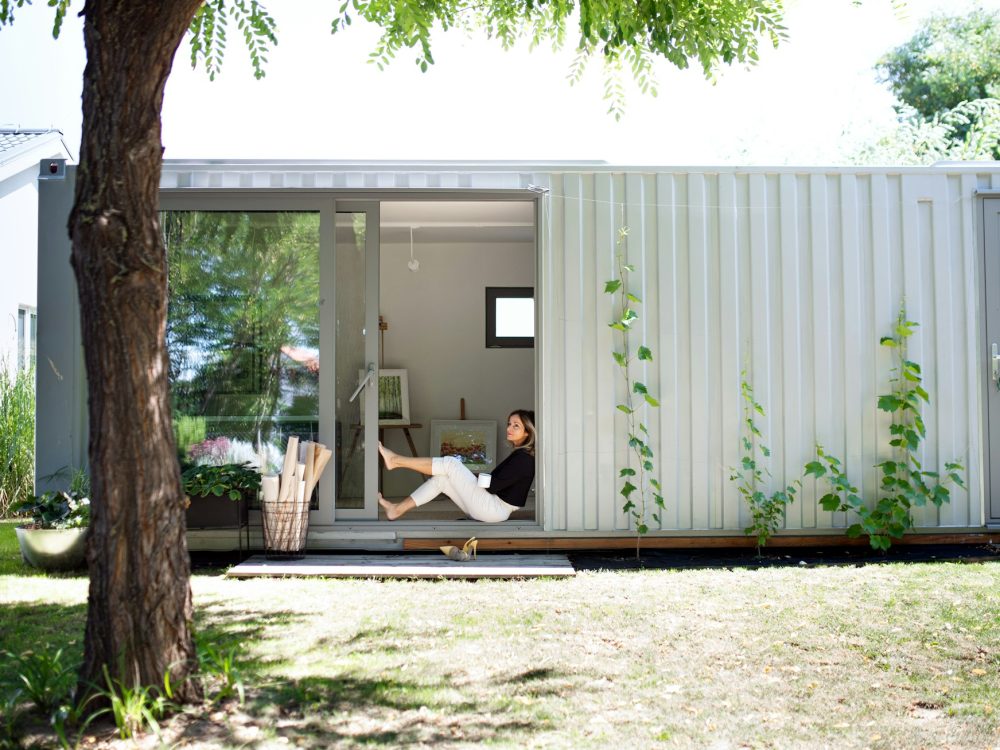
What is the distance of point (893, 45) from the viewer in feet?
81.4

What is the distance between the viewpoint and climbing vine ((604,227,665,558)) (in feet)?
22.1

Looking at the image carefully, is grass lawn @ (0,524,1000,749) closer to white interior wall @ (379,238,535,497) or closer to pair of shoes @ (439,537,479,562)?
pair of shoes @ (439,537,479,562)

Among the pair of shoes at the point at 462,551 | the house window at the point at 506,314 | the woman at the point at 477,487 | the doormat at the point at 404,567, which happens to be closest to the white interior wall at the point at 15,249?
the house window at the point at 506,314

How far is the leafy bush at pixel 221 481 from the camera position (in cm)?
660

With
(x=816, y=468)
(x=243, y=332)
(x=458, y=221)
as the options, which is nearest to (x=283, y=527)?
(x=243, y=332)

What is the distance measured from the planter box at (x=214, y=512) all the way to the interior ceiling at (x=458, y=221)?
2.58 meters

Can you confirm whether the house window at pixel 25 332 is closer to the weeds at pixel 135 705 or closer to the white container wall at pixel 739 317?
the white container wall at pixel 739 317

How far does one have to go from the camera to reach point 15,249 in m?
12.4

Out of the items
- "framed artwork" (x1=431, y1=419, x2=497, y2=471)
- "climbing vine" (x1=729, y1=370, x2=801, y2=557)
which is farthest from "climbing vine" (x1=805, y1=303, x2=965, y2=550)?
"framed artwork" (x1=431, y1=419, x2=497, y2=471)

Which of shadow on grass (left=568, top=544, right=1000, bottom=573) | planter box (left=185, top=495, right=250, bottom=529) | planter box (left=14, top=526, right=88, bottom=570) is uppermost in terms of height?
planter box (left=185, top=495, right=250, bottom=529)

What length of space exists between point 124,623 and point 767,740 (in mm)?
2121

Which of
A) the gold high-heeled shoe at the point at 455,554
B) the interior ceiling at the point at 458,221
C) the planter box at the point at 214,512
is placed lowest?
the gold high-heeled shoe at the point at 455,554

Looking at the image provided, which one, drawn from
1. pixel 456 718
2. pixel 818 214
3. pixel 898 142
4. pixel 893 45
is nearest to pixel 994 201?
pixel 818 214

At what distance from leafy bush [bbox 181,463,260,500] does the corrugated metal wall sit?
6.36ft
